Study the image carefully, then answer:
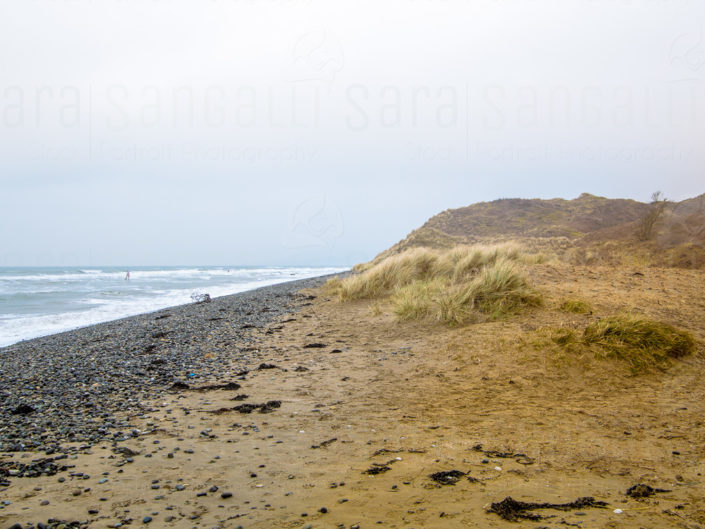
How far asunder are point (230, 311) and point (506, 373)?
27.9 ft

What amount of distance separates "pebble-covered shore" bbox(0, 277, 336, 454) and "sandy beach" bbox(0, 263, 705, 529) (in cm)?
4

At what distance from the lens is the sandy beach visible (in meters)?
2.54

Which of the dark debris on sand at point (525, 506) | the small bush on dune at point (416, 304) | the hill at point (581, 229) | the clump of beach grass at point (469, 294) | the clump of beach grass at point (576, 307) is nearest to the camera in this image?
the dark debris on sand at point (525, 506)

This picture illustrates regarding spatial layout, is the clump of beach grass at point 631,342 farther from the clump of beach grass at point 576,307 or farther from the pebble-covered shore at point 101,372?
the pebble-covered shore at point 101,372

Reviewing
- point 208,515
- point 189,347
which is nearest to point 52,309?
point 189,347

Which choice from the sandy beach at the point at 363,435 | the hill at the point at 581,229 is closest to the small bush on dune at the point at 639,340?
the sandy beach at the point at 363,435

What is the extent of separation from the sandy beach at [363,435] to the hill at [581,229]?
801 cm

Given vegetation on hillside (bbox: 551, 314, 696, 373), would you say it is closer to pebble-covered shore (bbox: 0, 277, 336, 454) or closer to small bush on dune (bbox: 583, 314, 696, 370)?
small bush on dune (bbox: 583, 314, 696, 370)

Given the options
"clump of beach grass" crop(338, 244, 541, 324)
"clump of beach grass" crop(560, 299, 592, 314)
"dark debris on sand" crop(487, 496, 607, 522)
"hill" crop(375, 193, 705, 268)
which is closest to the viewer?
"dark debris on sand" crop(487, 496, 607, 522)

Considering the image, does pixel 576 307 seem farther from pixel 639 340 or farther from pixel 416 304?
pixel 416 304

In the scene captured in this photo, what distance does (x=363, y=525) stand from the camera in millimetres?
2357

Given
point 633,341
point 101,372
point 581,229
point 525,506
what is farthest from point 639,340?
point 581,229

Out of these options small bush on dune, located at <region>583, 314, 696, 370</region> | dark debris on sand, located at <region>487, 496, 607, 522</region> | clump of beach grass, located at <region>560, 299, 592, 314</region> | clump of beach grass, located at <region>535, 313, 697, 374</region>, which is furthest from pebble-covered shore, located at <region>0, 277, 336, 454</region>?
clump of beach grass, located at <region>560, 299, 592, 314</region>

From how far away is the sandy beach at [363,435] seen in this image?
8.32 ft
